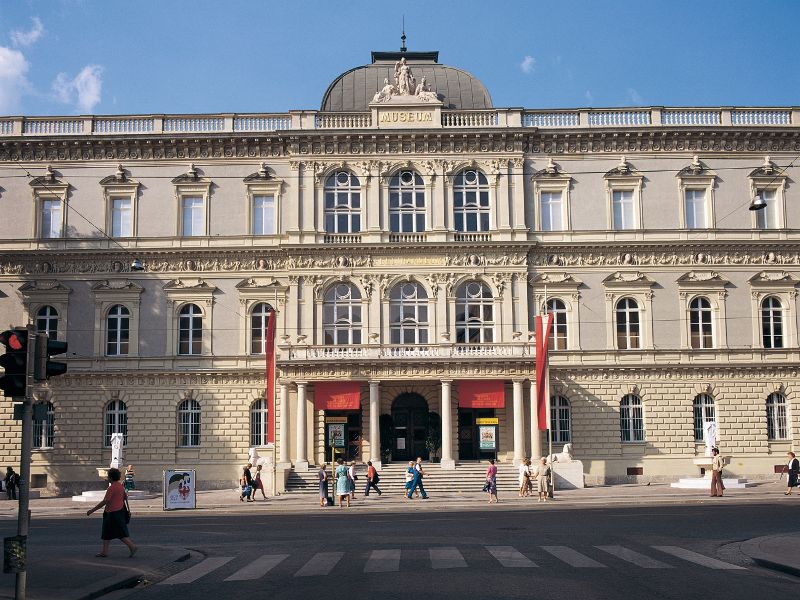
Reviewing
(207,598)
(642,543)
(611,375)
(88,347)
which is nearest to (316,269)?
(88,347)

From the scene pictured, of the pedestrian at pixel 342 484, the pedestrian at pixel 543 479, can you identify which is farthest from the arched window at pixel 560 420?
the pedestrian at pixel 342 484

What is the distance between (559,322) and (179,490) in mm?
21979

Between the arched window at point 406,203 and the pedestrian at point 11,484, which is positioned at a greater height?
the arched window at point 406,203

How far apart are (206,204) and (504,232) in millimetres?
15613

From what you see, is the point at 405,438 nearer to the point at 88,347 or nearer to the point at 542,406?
the point at 542,406

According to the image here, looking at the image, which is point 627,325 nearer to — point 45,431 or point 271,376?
point 271,376

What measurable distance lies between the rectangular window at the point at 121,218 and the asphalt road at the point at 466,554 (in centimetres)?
2175

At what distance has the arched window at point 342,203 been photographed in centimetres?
4781

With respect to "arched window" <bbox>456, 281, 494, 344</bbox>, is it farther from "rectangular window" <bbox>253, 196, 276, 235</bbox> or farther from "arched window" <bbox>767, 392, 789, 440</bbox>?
"arched window" <bbox>767, 392, 789, 440</bbox>

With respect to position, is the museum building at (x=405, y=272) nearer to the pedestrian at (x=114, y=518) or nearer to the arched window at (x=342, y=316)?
the arched window at (x=342, y=316)

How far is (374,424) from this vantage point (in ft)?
146

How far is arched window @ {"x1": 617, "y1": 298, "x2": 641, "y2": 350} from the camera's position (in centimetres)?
4728

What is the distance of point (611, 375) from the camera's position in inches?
1839

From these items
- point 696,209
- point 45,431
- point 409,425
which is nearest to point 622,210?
point 696,209
